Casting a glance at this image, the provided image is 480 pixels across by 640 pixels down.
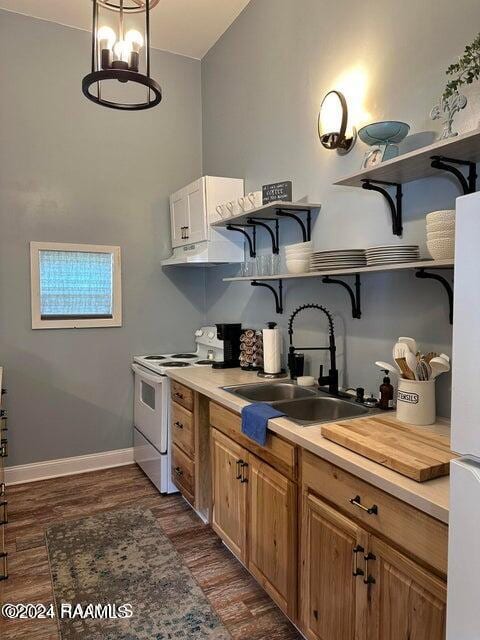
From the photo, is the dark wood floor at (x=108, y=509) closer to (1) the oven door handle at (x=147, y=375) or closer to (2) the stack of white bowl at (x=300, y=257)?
(1) the oven door handle at (x=147, y=375)

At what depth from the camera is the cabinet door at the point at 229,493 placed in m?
2.08

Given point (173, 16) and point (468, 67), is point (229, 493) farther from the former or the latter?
point (173, 16)

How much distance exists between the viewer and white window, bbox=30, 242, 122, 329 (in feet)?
11.0

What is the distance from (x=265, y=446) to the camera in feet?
6.09

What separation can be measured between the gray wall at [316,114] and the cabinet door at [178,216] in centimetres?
43

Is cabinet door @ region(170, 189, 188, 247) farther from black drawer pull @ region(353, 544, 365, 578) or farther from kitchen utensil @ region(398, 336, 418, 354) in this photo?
black drawer pull @ region(353, 544, 365, 578)

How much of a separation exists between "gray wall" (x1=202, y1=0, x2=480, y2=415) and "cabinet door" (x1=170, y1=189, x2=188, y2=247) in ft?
1.42

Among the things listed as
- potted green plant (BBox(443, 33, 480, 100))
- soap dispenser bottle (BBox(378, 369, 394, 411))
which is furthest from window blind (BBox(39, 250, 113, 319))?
potted green plant (BBox(443, 33, 480, 100))

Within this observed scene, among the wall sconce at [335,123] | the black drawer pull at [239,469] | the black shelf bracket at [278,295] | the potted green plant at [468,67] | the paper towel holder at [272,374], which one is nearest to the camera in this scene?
the potted green plant at [468,67]

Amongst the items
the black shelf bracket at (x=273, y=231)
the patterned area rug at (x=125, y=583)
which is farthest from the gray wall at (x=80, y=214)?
the black shelf bracket at (x=273, y=231)

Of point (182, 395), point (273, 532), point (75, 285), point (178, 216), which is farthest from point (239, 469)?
point (178, 216)

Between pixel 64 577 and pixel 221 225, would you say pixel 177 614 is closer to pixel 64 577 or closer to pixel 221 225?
pixel 64 577

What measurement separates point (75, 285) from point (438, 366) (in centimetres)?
276

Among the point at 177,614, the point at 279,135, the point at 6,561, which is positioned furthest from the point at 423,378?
the point at 6,561
